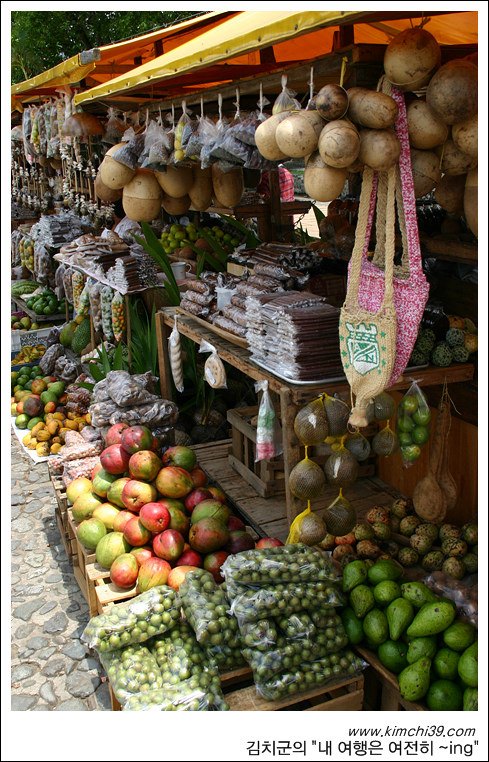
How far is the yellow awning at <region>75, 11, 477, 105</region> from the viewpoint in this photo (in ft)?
6.43

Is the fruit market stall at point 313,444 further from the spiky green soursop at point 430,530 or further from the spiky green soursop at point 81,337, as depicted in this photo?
the spiky green soursop at point 81,337

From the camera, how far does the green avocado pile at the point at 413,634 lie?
2.15m

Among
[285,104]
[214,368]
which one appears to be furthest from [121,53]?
[285,104]

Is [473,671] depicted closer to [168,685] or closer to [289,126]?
[168,685]

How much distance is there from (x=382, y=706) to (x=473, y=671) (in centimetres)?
49

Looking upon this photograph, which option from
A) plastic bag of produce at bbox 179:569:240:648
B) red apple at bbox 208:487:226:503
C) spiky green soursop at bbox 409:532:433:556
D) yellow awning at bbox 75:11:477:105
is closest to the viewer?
yellow awning at bbox 75:11:477:105

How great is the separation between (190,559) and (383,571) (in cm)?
93

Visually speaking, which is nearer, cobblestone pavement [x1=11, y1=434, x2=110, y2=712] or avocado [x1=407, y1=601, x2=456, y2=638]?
avocado [x1=407, y1=601, x2=456, y2=638]

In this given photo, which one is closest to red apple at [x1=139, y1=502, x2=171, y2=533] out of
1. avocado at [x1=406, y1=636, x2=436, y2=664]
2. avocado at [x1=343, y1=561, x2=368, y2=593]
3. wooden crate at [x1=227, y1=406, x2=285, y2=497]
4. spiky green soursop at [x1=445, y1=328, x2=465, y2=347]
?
wooden crate at [x1=227, y1=406, x2=285, y2=497]

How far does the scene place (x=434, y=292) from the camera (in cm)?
307

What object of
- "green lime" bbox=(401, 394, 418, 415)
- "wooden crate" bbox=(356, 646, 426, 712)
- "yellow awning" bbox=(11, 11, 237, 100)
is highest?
"yellow awning" bbox=(11, 11, 237, 100)

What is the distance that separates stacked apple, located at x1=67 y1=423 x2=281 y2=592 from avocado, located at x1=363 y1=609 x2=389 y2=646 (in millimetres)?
616

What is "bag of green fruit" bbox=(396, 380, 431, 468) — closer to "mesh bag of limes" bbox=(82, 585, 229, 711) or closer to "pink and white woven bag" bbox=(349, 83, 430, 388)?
"pink and white woven bag" bbox=(349, 83, 430, 388)

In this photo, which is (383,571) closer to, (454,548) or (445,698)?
(454,548)
